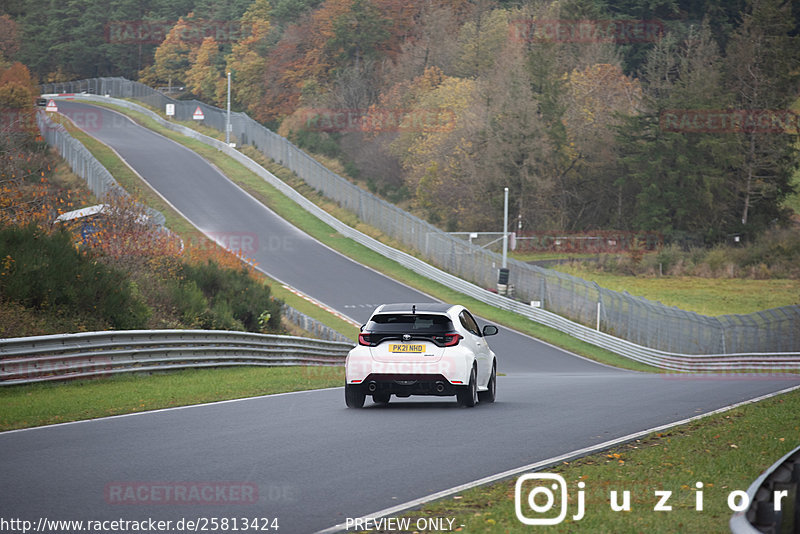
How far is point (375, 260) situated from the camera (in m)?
56.8

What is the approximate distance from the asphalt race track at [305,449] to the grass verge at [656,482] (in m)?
0.56

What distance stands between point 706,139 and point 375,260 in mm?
35592

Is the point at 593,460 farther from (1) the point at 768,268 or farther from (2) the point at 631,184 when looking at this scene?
(2) the point at 631,184

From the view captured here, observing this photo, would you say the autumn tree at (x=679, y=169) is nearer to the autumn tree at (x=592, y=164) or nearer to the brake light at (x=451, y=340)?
the autumn tree at (x=592, y=164)

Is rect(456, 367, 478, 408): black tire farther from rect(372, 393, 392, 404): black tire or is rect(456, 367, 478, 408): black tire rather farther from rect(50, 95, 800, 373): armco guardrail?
rect(50, 95, 800, 373): armco guardrail

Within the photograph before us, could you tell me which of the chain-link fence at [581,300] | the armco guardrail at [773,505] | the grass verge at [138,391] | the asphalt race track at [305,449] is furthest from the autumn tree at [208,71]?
the armco guardrail at [773,505]

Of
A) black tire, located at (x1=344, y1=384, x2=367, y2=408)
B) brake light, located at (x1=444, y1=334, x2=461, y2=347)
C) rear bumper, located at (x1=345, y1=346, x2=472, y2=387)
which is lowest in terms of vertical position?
black tire, located at (x1=344, y1=384, x2=367, y2=408)

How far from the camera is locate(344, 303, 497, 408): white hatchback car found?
49.0ft

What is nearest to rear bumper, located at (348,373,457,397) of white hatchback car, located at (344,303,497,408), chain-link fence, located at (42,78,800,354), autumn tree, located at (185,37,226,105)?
white hatchback car, located at (344,303,497,408)

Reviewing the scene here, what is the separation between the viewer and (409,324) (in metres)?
15.2

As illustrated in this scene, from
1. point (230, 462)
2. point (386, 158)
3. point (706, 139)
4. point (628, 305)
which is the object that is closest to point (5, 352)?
point (230, 462)

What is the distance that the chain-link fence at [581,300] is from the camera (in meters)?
40.6

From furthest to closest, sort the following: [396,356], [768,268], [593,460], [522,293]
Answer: [768,268] < [522,293] < [396,356] < [593,460]

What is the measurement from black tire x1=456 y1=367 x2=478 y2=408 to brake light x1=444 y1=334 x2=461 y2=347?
615 mm
